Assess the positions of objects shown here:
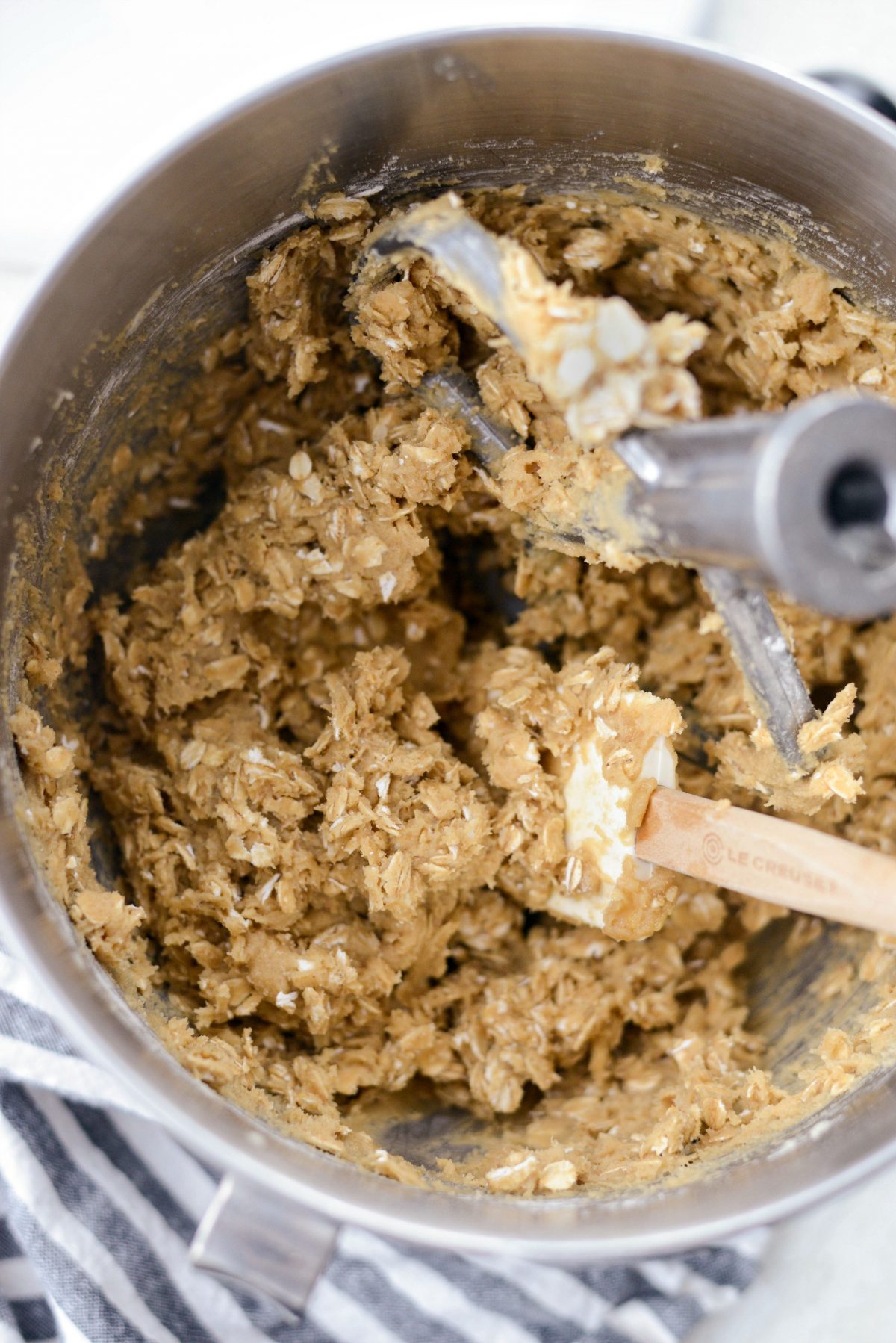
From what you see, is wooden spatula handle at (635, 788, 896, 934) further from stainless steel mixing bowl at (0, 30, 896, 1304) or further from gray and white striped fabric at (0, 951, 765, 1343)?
gray and white striped fabric at (0, 951, 765, 1343)

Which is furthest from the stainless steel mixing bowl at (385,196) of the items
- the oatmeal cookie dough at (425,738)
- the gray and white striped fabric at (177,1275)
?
the gray and white striped fabric at (177,1275)

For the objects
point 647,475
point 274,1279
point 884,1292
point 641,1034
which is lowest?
point 274,1279

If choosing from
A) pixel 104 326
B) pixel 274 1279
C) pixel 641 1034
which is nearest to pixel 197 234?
pixel 104 326

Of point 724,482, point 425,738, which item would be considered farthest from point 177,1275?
point 724,482

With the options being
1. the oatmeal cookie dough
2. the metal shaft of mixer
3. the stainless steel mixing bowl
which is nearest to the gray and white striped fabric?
the oatmeal cookie dough

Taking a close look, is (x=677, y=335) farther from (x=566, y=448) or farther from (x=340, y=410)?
(x=340, y=410)

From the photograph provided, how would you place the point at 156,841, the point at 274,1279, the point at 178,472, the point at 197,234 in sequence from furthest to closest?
the point at 178,472 → the point at 156,841 → the point at 197,234 → the point at 274,1279
